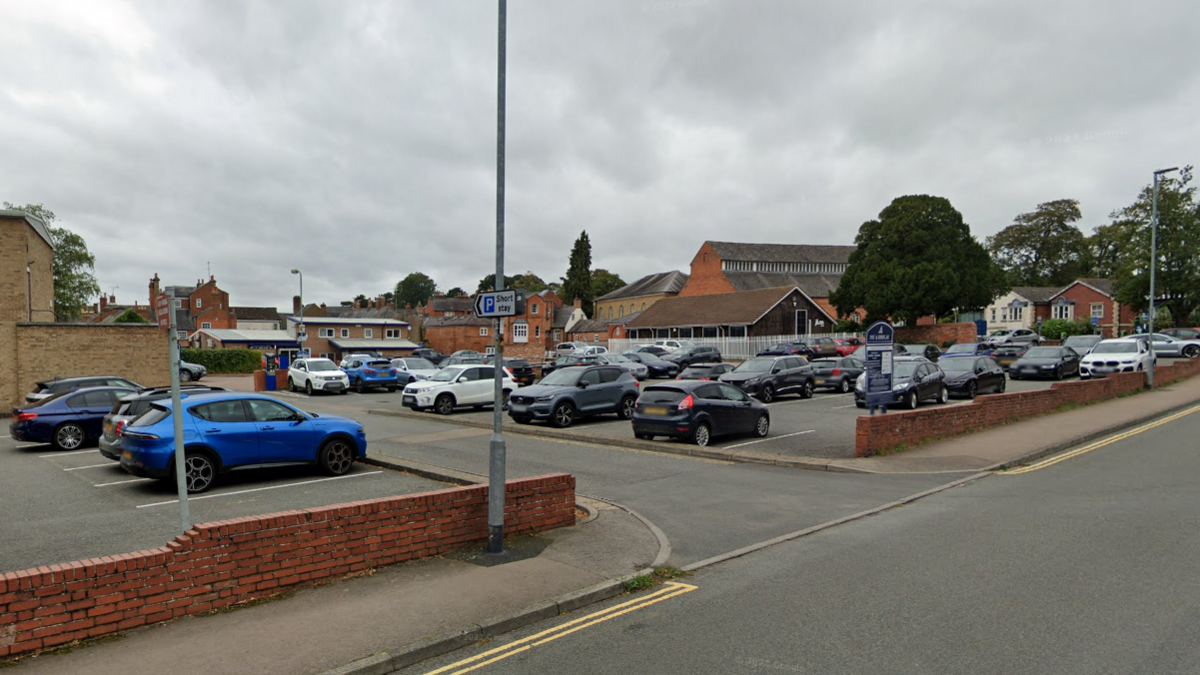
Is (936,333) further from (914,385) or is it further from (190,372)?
(190,372)

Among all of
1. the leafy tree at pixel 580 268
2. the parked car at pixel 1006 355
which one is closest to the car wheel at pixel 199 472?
the parked car at pixel 1006 355

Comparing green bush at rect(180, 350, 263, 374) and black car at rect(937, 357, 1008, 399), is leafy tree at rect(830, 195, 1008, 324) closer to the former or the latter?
black car at rect(937, 357, 1008, 399)

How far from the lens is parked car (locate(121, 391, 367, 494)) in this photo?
11.0 m

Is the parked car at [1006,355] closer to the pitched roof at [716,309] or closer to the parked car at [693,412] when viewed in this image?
the pitched roof at [716,309]

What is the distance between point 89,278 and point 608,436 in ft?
206

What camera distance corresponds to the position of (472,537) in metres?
7.84

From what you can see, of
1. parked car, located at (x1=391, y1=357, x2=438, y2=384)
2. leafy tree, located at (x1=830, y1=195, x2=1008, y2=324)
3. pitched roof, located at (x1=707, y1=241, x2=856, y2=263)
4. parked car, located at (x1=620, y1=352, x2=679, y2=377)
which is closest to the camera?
parked car, located at (x1=391, y1=357, x2=438, y2=384)

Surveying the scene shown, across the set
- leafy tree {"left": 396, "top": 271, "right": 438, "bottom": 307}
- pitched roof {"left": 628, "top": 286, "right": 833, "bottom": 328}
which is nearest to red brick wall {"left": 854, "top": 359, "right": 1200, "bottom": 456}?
pitched roof {"left": 628, "top": 286, "right": 833, "bottom": 328}

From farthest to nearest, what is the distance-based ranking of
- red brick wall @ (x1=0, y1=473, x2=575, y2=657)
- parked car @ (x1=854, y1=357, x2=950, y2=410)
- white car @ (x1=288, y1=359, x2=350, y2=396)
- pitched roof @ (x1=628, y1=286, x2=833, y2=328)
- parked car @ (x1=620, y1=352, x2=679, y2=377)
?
pitched roof @ (x1=628, y1=286, x2=833, y2=328), parked car @ (x1=620, y1=352, x2=679, y2=377), white car @ (x1=288, y1=359, x2=350, y2=396), parked car @ (x1=854, y1=357, x2=950, y2=410), red brick wall @ (x1=0, y1=473, x2=575, y2=657)

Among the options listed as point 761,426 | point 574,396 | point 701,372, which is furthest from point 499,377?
point 701,372

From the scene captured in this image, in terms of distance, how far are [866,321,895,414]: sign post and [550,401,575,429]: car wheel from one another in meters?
8.16

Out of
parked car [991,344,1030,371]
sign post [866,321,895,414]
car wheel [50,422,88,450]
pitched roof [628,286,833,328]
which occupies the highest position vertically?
pitched roof [628,286,833,328]

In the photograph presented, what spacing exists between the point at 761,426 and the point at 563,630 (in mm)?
12329

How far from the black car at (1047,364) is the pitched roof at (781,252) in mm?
58005
